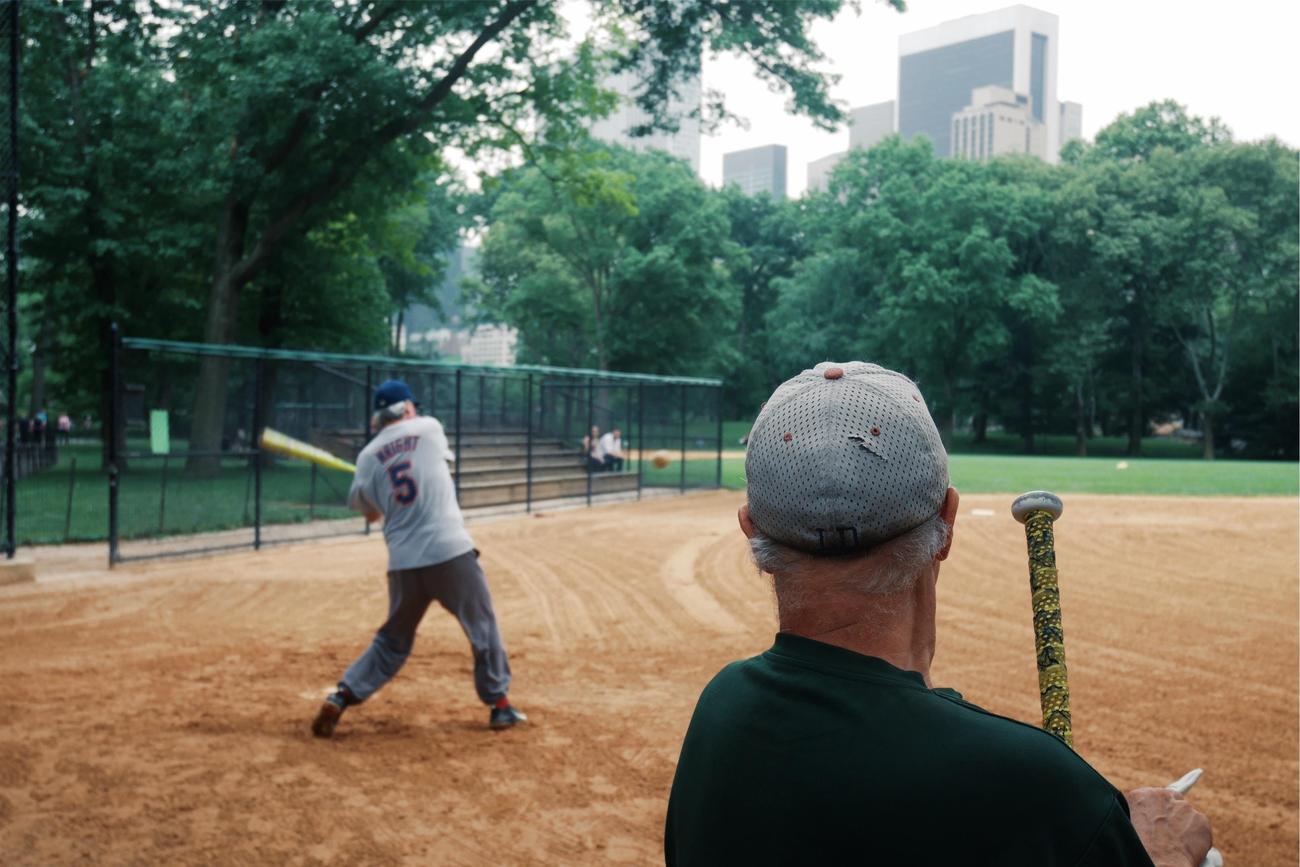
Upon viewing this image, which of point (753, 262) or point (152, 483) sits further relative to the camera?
point (753, 262)

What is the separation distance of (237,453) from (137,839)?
34.4 ft

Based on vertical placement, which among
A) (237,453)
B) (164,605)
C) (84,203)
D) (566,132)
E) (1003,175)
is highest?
(1003,175)

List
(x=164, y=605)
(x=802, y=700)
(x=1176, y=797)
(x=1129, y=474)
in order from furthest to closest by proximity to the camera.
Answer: (x=1129, y=474) < (x=164, y=605) < (x=1176, y=797) < (x=802, y=700)

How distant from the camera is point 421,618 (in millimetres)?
6547

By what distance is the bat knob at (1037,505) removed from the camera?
1728 millimetres

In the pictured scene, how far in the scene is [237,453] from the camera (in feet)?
48.3

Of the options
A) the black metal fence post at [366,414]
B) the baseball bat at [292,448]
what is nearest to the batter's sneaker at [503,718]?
the black metal fence post at [366,414]

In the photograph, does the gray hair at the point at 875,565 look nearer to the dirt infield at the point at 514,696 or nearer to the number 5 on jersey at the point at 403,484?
the dirt infield at the point at 514,696

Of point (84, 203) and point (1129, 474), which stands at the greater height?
point (84, 203)

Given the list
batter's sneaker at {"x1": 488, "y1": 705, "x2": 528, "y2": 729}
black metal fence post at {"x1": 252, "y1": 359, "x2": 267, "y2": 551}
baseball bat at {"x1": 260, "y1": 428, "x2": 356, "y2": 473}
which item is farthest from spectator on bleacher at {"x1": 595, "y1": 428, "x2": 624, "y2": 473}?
batter's sneaker at {"x1": 488, "y1": 705, "x2": 528, "y2": 729}

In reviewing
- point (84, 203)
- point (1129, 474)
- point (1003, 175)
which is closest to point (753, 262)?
point (1003, 175)

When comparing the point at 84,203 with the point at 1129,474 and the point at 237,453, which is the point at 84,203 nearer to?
the point at 237,453

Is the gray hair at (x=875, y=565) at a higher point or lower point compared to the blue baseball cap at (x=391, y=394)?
lower

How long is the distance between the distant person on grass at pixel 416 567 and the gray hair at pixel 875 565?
4.99m
